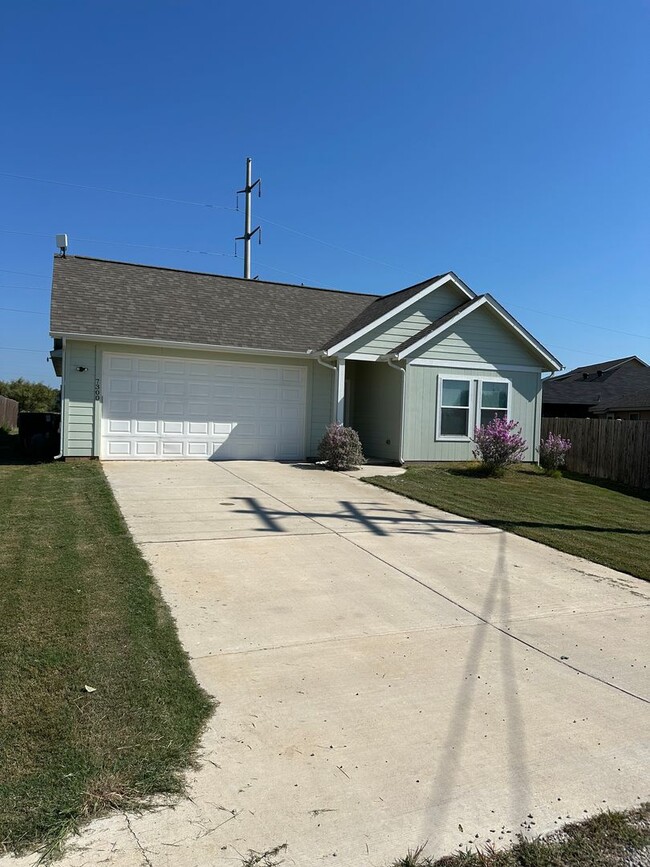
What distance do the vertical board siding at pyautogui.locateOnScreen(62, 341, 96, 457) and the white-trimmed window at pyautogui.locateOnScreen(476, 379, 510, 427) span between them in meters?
9.15

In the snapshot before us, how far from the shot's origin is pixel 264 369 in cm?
1516

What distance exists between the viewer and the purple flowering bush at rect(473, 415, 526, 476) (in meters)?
13.8

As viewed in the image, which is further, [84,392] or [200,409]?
[200,409]

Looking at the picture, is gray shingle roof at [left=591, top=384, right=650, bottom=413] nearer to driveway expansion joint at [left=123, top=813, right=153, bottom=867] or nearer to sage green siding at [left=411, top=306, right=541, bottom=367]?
sage green siding at [left=411, top=306, right=541, bottom=367]

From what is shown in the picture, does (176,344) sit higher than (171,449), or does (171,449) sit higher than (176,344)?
(176,344)

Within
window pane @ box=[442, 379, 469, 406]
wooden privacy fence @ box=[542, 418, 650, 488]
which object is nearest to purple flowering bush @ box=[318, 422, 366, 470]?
window pane @ box=[442, 379, 469, 406]

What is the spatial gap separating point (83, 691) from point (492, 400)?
542 inches

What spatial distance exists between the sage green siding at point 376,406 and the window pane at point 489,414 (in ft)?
7.73

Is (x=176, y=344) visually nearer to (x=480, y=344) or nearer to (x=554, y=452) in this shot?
(x=480, y=344)

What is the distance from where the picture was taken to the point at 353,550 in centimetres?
721

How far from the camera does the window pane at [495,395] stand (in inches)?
622

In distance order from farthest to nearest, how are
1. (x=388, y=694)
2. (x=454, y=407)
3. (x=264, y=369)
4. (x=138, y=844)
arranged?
(x=454, y=407)
(x=264, y=369)
(x=388, y=694)
(x=138, y=844)

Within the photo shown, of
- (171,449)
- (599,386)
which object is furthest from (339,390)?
(599,386)

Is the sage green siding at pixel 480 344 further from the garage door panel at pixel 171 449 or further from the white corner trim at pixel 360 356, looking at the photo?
the garage door panel at pixel 171 449
